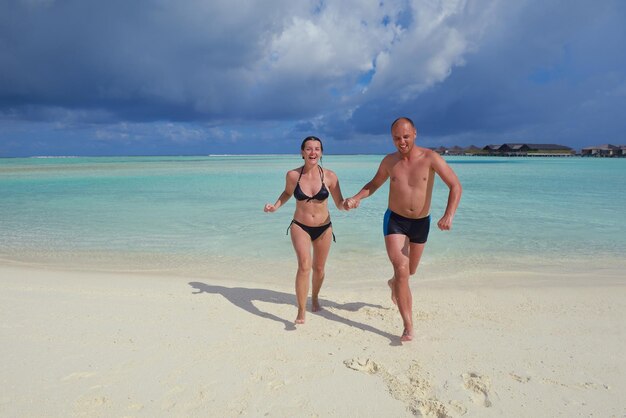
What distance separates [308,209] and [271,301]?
1520 millimetres

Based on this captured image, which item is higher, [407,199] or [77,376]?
[407,199]

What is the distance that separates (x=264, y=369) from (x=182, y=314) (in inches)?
63.7

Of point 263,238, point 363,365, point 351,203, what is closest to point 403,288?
point 363,365

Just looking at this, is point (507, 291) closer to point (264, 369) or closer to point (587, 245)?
point (264, 369)

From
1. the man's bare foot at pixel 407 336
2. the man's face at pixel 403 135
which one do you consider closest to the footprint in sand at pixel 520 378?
the man's bare foot at pixel 407 336

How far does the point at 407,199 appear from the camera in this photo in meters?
4.11

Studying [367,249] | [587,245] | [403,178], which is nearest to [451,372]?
[403,178]

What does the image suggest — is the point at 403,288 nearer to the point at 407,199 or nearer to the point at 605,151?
the point at 407,199

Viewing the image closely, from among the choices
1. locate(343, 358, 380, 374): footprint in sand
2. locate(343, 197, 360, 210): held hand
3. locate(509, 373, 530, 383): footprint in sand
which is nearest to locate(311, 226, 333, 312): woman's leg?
locate(343, 197, 360, 210): held hand

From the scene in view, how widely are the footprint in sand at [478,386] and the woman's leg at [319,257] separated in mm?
1923

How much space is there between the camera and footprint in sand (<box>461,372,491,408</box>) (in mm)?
2940

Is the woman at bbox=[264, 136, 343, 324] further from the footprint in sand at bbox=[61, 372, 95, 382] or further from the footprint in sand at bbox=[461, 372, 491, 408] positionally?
the footprint in sand at bbox=[61, 372, 95, 382]

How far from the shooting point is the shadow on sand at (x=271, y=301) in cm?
438

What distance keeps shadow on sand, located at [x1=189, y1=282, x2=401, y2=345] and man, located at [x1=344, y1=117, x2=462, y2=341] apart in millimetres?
522
